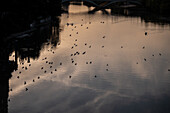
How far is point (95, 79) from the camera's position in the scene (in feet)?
136

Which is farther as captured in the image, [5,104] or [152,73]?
[152,73]

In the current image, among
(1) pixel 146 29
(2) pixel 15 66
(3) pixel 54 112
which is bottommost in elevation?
(3) pixel 54 112

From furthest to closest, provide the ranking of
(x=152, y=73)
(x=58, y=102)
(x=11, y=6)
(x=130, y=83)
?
(x=11, y=6) → (x=152, y=73) → (x=130, y=83) → (x=58, y=102)

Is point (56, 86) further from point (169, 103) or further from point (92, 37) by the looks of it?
point (92, 37)

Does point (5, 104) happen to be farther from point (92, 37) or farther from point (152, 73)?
point (92, 37)

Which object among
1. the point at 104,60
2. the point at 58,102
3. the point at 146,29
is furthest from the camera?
the point at 146,29

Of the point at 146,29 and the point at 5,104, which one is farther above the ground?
the point at 146,29

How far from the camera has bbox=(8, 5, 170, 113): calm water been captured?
110 feet

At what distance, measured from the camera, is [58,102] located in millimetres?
34000

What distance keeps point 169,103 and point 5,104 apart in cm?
1313

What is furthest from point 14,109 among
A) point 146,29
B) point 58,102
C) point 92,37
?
point 146,29

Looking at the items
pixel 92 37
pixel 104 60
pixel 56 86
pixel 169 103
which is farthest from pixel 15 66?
pixel 92 37

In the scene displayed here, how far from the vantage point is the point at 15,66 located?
147 feet

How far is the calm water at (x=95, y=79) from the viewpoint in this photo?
33.5 metres
